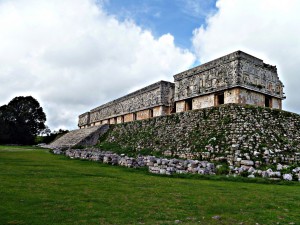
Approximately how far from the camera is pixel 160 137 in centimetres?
2083

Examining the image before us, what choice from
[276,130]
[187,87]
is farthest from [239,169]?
[187,87]

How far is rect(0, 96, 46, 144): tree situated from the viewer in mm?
47200

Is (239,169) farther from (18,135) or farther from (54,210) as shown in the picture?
(18,135)

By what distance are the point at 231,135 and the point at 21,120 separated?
145 feet

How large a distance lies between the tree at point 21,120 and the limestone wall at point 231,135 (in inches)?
1348

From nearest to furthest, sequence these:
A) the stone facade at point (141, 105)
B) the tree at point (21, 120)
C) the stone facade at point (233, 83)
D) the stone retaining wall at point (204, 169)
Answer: the stone retaining wall at point (204, 169)
the stone facade at point (233, 83)
the stone facade at point (141, 105)
the tree at point (21, 120)

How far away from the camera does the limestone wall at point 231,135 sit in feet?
47.4

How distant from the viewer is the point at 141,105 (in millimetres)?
33031

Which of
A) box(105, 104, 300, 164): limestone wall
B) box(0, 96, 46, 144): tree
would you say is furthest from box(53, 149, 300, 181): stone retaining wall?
box(0, 96, 46, 144): tree

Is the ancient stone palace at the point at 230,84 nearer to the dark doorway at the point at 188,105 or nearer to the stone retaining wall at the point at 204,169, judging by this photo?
the dark doorway at the point at 188,105

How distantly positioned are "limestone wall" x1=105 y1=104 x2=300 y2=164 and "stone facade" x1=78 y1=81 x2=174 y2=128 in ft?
25.4

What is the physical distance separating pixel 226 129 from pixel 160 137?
5911 mm

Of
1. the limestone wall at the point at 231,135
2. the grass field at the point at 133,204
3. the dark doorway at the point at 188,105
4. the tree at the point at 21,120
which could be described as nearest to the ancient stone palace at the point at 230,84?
the dark doorway at the point at 188,105

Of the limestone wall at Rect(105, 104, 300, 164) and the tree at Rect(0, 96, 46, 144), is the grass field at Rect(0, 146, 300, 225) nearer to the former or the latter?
the limestone wall at Rect(105, 104, 300, 164)
